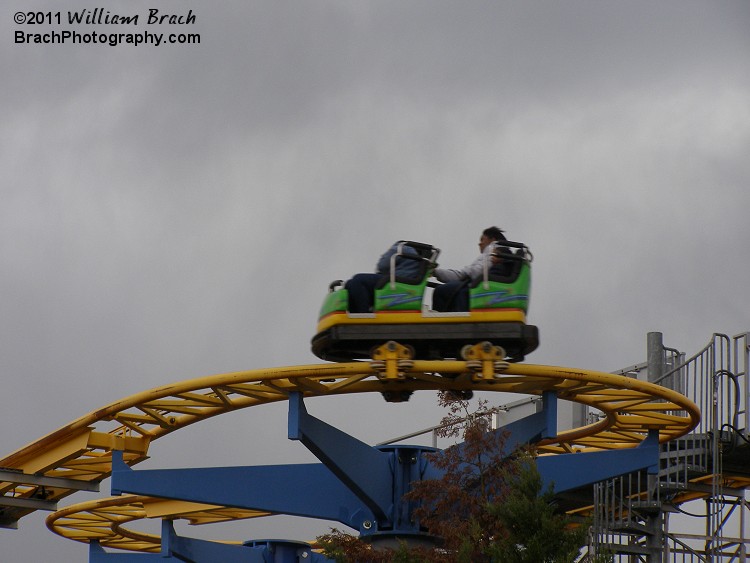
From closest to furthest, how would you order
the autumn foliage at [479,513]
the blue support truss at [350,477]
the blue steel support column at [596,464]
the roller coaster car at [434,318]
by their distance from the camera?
the autumn foliage at [479,513], the roller coaster car at [434,318], the blue support truss at [350,477], the blue steel support column at [596,464]

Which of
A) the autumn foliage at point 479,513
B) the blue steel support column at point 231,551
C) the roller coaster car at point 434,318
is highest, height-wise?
the roller coaster car at point 434,318

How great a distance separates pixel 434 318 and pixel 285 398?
309cm

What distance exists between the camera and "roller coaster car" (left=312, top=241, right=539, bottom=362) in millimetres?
21109

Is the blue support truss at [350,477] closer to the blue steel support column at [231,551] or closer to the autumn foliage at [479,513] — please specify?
the autumn foliage at [479,513]

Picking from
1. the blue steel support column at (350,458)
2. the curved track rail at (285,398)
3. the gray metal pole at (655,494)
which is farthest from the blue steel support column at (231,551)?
the gray metal pole at (655,494)

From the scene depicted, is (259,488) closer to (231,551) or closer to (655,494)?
(231,551)

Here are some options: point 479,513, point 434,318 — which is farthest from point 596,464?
point 434,318

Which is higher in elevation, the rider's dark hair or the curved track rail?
the rider's dark hair

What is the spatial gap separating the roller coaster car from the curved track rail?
14.2 inches

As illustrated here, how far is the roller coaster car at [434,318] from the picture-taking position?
21.1 metres

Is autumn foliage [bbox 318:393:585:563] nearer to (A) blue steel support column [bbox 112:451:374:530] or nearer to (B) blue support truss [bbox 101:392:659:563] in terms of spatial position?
(B) blue support truss [bbox 101:392:659:563]

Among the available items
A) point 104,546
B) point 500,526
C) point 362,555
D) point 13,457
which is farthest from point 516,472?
point 104,546

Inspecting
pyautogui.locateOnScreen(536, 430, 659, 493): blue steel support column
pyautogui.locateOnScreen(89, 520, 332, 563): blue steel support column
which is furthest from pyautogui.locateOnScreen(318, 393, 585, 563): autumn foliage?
pyautogui.locateOnScreen(89, 520, 332, 563): blue steel support column

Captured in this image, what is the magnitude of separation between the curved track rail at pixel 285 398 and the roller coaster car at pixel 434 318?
360mm
